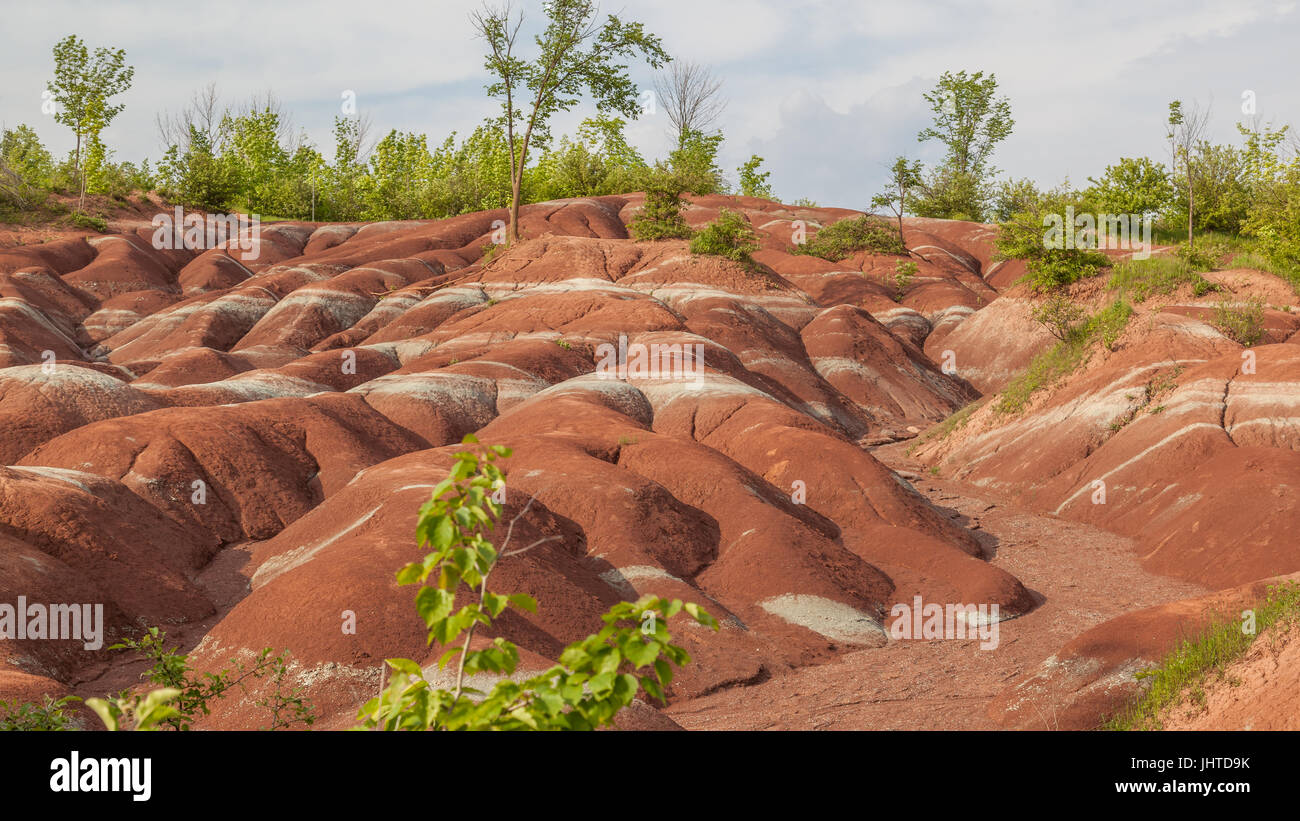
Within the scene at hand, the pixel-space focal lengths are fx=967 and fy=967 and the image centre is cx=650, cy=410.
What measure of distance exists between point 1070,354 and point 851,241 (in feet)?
80.6

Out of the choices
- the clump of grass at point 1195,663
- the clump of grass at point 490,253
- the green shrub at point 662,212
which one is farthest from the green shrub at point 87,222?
the clump of grass at point 1195,663

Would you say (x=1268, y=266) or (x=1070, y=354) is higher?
(x=1268, y=266)

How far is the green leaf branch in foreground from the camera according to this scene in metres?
3.25

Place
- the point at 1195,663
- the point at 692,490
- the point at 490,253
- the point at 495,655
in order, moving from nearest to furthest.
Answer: the point at 495,655 → the point at 1195,663 → the point at 692,490 → the point at 490,253

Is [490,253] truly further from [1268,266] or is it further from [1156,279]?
[1268,266]

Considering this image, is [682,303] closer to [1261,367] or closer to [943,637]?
[1261,367]

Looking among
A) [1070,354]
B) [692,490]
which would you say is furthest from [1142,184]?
[692,490]

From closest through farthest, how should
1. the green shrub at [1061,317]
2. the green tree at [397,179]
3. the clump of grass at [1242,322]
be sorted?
the clump of grass at [1242,322]
the green shrub at [1061,317]
the green tree at [397,179]

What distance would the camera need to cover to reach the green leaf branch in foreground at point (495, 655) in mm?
3248

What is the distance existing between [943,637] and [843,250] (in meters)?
38.1

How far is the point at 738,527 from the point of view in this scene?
17.7 metres

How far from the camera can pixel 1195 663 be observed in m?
9.50

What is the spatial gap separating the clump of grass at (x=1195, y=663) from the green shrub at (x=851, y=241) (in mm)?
41688

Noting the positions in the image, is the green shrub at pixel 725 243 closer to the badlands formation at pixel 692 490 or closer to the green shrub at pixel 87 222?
the badlands formation at pixel 692 490
